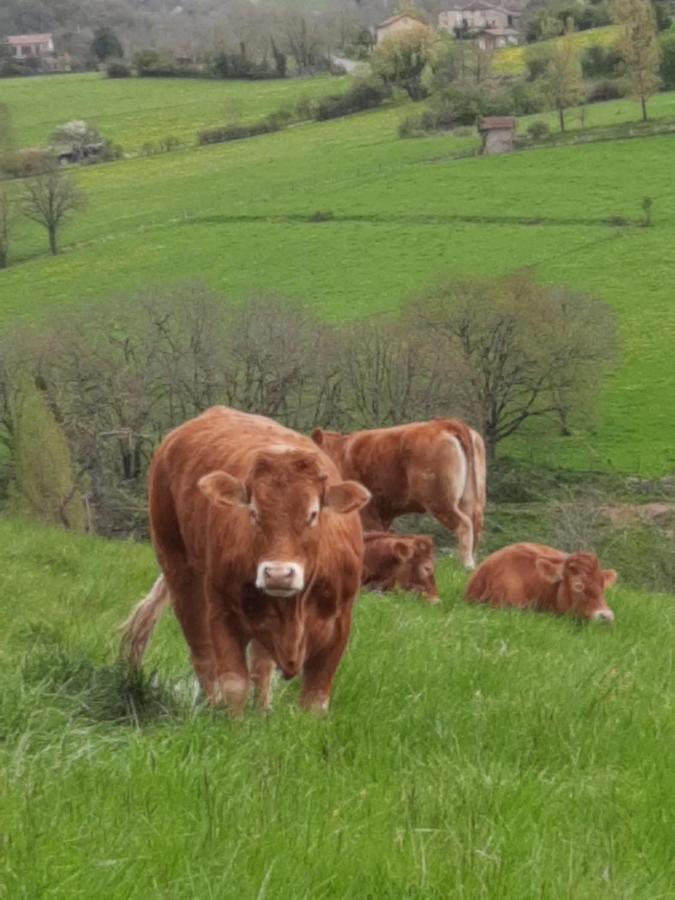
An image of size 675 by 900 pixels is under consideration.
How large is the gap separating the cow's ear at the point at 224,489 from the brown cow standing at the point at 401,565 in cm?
629

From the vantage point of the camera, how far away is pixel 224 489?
19.6 ft

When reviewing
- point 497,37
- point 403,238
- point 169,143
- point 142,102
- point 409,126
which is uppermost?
point 497,37

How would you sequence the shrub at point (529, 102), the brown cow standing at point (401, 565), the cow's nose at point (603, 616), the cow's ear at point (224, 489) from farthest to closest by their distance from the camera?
the shrub at point (529, 102) < the brown cow standing at point (401, 565) < the cow's nose at point (603, 616) < the cow's ear at point (224, 489)

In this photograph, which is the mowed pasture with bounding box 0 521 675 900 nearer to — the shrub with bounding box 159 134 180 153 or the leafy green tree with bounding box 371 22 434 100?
Result: the shrub with bounding box 159 134 180 153

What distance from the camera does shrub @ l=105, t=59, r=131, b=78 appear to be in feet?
490

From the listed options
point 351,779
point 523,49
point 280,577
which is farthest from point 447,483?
point 523,49

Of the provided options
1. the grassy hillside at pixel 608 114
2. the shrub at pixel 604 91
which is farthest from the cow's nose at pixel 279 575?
the shrub at pixel 604 91

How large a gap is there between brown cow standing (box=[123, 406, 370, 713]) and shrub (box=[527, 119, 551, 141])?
3771 inches

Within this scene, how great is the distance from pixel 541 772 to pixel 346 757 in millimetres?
757

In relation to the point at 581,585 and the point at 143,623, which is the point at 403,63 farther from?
the point at 143,623

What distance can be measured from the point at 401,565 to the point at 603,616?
7.87 ft

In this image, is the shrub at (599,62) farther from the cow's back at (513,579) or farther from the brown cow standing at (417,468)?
the cow's back at (513,579)

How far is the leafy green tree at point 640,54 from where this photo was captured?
101188 mm

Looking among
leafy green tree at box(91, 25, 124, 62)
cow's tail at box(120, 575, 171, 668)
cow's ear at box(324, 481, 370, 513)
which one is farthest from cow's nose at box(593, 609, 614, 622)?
leafy green tree at box(91, 25, 124, 62)
